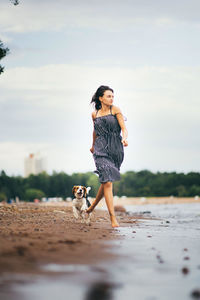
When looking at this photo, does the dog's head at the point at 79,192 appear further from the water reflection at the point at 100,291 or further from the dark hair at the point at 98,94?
the water reflection at the point at 100,291

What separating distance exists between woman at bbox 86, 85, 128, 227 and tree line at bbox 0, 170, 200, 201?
11956 centimetres

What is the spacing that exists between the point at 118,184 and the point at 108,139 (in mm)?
Result: 147688

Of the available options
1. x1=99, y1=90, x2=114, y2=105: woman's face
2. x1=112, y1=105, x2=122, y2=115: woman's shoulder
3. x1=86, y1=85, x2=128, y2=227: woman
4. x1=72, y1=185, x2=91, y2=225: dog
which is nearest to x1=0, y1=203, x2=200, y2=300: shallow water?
x1=86, y1=85, x2=128, y2=227: woman

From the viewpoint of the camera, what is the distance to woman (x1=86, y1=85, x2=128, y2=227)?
884 cm

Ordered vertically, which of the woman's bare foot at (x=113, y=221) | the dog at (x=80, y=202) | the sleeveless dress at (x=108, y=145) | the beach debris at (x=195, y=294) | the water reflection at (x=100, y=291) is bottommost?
the beach debris at (x=195, y=294)

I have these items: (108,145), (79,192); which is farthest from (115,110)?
(79,192)

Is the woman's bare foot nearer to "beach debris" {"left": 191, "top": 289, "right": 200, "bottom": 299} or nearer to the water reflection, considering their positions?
the water reflection

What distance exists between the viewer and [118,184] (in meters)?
156

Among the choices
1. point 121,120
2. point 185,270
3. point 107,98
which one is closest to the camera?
point 185,270


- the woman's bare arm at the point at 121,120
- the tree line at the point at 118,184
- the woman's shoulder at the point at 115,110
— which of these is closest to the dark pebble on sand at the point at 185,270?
the woman's bare arm at the point at 121,120

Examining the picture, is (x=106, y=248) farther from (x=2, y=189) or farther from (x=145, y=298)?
(x=2, y=189)

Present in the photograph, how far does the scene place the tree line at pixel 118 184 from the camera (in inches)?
5221

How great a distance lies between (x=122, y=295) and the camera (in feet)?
10.5

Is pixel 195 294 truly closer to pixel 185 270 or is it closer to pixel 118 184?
pixel 185 270
